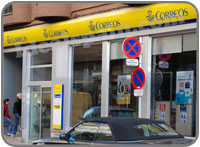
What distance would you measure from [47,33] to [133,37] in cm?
330


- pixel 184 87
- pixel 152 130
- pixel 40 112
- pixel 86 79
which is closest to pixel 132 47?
pixel 184 87

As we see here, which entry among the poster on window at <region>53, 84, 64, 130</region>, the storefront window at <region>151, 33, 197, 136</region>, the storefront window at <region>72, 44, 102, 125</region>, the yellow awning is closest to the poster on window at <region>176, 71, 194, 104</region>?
the storefront window at <region>151, 33, 197, 136</region>

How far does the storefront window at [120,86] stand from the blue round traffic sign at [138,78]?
575mm

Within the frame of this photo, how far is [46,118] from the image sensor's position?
1130 centimetres

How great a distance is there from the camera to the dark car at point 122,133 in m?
5.01

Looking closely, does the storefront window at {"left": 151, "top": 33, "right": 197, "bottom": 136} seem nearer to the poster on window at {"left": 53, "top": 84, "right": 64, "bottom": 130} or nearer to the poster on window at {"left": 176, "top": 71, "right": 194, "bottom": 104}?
the poster on window at {"left": 176, "top": 71, "right": 194, "bottom": 104}

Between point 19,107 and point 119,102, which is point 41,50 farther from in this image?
point 119,102

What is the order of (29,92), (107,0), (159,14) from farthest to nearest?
(29,92) < (159,14) < (107,0)

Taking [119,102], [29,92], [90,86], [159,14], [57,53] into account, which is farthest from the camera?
[29,92]

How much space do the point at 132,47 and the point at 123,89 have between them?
137cm

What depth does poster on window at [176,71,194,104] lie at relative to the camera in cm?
783

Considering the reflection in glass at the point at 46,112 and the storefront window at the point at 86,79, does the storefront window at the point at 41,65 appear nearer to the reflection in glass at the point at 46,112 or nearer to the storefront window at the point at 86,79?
the reflection in glass at the point at 46,112

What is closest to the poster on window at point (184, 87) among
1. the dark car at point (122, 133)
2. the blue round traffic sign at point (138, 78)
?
the blue round traffic sign at point (138, 78)

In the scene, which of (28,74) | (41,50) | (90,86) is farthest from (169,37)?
(28,74)
